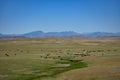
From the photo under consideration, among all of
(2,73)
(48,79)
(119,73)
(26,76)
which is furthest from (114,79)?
(2,73)

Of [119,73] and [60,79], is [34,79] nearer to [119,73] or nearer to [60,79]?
[60,79]

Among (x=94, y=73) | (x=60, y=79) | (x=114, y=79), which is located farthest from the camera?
(x=94, y=73)

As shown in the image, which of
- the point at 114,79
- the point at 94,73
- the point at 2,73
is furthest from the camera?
the point at 2,73

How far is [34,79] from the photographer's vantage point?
113ft

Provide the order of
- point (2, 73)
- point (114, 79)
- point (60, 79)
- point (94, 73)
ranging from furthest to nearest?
point (2, 73) < point (94, 73) < point (60, 79) < point (114, 79)

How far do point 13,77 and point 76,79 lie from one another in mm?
10576

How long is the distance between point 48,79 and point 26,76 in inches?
177

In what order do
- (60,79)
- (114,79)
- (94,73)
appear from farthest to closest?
(94,73) < (60,79) < (114,79)

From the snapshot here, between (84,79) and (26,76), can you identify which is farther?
(26,76)

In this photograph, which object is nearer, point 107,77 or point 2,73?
point 107,77

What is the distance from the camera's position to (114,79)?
30750mm

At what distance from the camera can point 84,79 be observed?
1270 inches

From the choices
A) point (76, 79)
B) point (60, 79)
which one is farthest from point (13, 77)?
point (76, 79)

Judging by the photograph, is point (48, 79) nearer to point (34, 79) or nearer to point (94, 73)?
point (34, 79)
